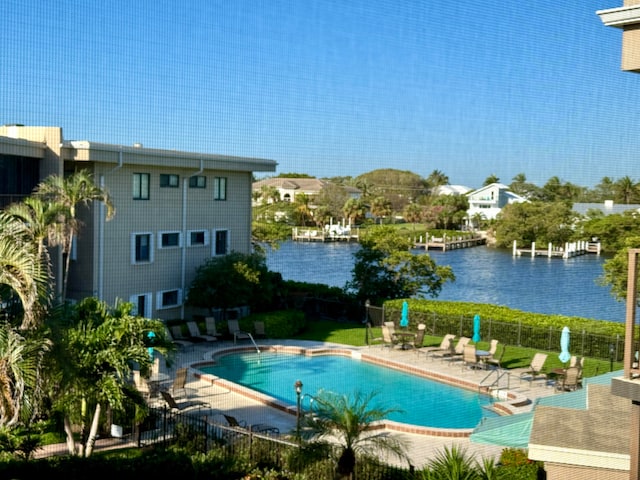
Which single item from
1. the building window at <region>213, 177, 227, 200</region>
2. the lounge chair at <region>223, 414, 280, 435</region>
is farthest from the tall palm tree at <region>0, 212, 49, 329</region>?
the building window at <region>213, 177, 227, 200</region>

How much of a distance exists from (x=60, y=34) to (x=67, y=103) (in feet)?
1.92

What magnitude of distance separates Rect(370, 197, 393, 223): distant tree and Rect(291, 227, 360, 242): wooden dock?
22.7 inches

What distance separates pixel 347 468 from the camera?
4.28 m

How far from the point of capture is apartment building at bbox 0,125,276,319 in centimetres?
899

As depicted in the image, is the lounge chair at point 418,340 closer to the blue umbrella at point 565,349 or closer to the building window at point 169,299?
the blue umbrella at point 565,349

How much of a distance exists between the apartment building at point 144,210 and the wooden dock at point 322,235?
4.21m

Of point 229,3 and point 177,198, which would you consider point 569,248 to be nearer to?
point 177,198

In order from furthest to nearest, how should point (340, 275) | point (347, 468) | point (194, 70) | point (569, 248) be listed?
point (340, 275) < point (569, 248) < point (194, 70) < point (347, 468)

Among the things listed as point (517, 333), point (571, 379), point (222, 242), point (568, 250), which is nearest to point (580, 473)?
point (571, 379)

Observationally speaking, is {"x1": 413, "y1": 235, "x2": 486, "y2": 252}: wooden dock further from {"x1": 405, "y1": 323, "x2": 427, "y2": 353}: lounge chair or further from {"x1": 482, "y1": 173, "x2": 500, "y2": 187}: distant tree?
{"x1": 405, "y1": 323, "x2": 427, "y2": 353}: lounge chair

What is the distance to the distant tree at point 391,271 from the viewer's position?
11.8m

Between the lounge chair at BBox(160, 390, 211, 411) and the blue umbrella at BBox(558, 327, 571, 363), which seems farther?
the blue umbrella at BBox(558, 327, 571, 363)

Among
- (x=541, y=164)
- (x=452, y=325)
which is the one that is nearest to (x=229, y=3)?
(x=541, y=164)

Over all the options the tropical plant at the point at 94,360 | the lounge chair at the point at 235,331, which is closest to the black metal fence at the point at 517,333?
the lounge chair at the point at 235,331
